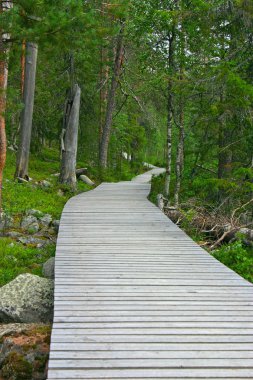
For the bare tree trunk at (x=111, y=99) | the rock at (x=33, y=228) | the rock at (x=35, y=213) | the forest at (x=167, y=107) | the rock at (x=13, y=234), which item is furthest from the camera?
the bare tree trunk at (x=111, y=99)

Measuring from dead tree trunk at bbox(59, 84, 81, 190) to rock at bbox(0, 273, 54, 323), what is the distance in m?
11.8

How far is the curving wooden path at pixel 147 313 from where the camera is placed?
3828mm

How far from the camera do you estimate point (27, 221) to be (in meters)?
11.5

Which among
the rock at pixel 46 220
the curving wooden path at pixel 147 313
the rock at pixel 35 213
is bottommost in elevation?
the rock at pixel 46 220

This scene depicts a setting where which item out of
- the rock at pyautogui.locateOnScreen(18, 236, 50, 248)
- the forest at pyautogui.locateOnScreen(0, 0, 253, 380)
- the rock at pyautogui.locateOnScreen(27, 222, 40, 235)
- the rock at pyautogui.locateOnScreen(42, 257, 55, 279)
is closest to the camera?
the rock at pyautogui.locateOnScreen(42, 257, 55, 279)

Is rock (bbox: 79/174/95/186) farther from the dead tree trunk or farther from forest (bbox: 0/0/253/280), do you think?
the dead tree trunk

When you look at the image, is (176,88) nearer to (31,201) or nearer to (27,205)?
(27,205)

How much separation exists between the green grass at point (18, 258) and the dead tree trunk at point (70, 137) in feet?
27.8

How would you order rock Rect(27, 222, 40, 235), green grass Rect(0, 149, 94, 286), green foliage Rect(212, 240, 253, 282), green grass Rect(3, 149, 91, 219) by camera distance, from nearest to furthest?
green foliage Rect(212, 240, 253, 282)
green grass Rect(0, 149, 94, 286)
rock Rect(27, 222, 40, 235)
green grass Rect(3, 149, 91, 219)

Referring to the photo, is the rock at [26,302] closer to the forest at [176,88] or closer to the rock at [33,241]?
the forest at [176,88]

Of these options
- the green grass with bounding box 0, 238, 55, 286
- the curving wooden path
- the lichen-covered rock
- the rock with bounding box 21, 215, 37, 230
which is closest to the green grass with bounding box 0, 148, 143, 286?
the green grass with bounding box 0, 238, 55, 286

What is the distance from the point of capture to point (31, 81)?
17469 mm

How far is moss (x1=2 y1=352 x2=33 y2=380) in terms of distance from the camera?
14.9 feet

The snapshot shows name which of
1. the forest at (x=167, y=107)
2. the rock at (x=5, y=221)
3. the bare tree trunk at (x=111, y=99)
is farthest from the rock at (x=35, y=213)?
the bare tree trunk at (x=111, y=99)
